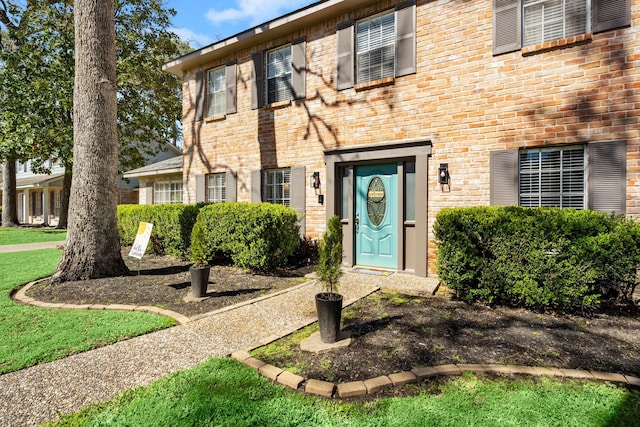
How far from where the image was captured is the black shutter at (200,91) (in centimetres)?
1007

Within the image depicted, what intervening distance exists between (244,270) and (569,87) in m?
6.73

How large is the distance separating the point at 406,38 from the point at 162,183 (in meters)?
10.7

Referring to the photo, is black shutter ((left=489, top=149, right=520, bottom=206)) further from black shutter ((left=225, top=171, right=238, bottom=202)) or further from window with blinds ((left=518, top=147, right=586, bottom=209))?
black shutter ((left=225, top=171, right=238, bottom=202))

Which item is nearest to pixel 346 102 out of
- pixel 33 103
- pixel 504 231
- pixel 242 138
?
pixel 242 138

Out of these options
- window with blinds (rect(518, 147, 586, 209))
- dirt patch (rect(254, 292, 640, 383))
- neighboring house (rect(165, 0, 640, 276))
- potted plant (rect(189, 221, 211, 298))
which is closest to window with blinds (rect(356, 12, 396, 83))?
neighboring house (rect(165, 0, 640, 276))

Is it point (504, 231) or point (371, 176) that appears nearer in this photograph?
point (504, 231)

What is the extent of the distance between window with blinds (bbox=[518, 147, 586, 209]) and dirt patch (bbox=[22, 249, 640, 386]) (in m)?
1.91

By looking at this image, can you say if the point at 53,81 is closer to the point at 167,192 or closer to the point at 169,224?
the point at 167,192

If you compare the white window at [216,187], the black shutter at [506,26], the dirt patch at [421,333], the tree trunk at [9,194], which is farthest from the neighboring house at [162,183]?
the tree trunk at [9,194]

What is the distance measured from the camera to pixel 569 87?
5.35 m

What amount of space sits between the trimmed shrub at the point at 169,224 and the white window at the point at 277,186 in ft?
6.00

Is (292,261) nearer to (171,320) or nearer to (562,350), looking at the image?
(171,320)

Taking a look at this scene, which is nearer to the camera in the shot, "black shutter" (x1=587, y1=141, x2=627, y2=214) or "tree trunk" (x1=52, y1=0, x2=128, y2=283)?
"black shutter" (x1=587, y1=141, x2=627, y2=214)

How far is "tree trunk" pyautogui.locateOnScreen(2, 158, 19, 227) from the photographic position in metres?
20.1
